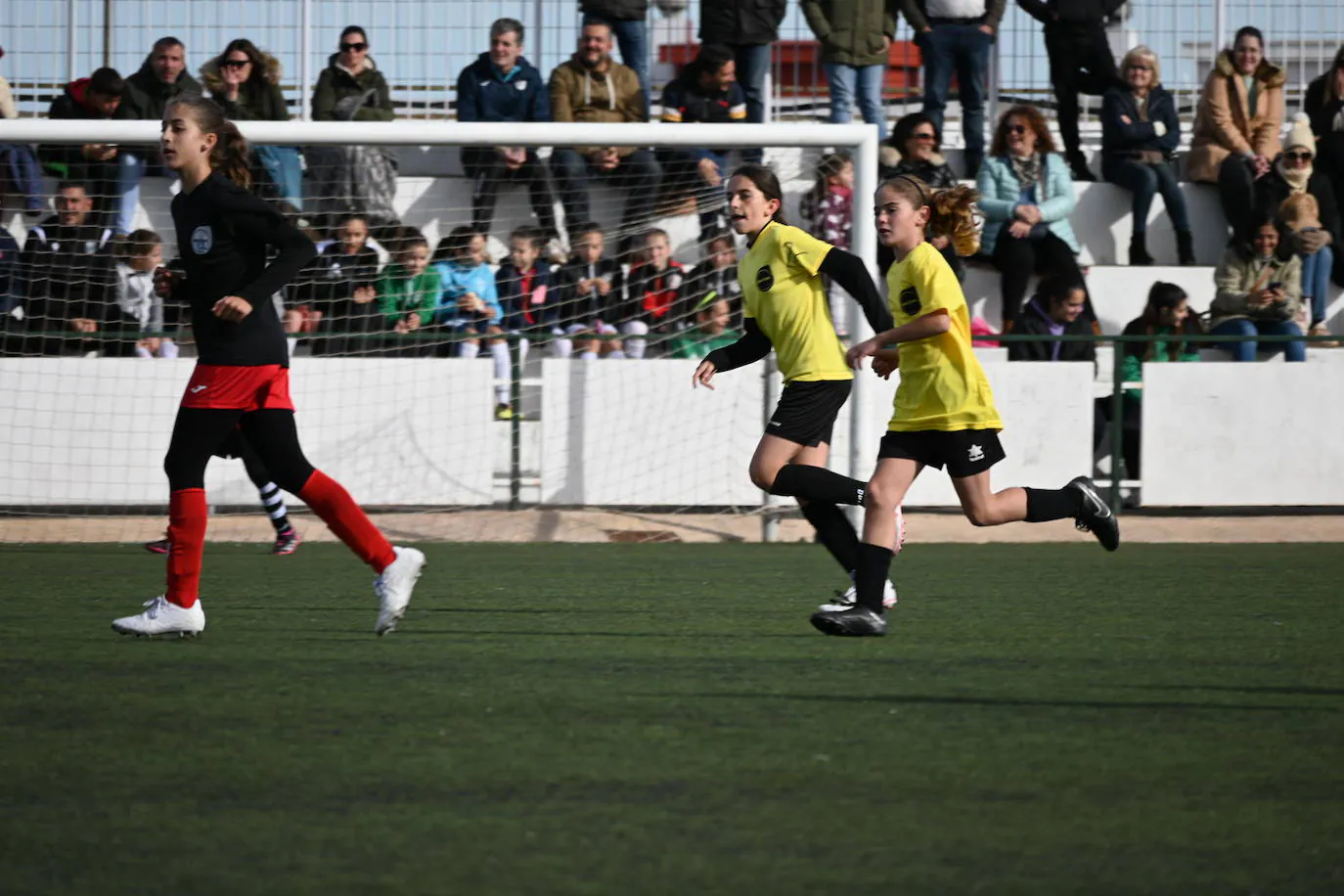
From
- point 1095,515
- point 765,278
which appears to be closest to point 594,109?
point 765,278

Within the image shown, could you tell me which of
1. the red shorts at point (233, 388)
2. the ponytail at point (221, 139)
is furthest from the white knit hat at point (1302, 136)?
the red shorts at point (233, 388)

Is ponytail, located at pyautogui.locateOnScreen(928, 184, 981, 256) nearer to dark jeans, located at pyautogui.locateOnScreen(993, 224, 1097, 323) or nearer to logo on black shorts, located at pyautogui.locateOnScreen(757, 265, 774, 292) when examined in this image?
logo on black shorts, located at pyautogui.locateOnScreen(757, 265, 774, 292)

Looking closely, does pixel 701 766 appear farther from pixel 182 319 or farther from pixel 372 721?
pixel 182 319

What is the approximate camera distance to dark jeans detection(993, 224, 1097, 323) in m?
12.7

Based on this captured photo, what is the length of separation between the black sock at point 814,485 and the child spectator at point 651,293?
15.2ft

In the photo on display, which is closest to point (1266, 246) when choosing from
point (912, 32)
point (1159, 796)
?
point (912, 32)

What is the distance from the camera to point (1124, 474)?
458 inches

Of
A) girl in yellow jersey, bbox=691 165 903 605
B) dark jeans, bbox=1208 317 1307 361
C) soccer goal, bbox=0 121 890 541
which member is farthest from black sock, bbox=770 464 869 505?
dark jeans, bbox=1208 317 1307 361

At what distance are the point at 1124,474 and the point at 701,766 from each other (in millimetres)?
8147

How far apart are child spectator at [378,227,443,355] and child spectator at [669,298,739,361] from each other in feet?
5.22

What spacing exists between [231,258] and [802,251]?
216cm

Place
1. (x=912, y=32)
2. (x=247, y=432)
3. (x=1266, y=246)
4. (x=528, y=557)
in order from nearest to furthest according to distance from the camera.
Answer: (x=247, y=432)
(x=528, y=557)
(x=1266, y=246)
(x=912, y=32)

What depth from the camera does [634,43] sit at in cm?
1350

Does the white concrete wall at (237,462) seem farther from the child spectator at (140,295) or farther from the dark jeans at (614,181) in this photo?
the dark jeans at (614,181)
